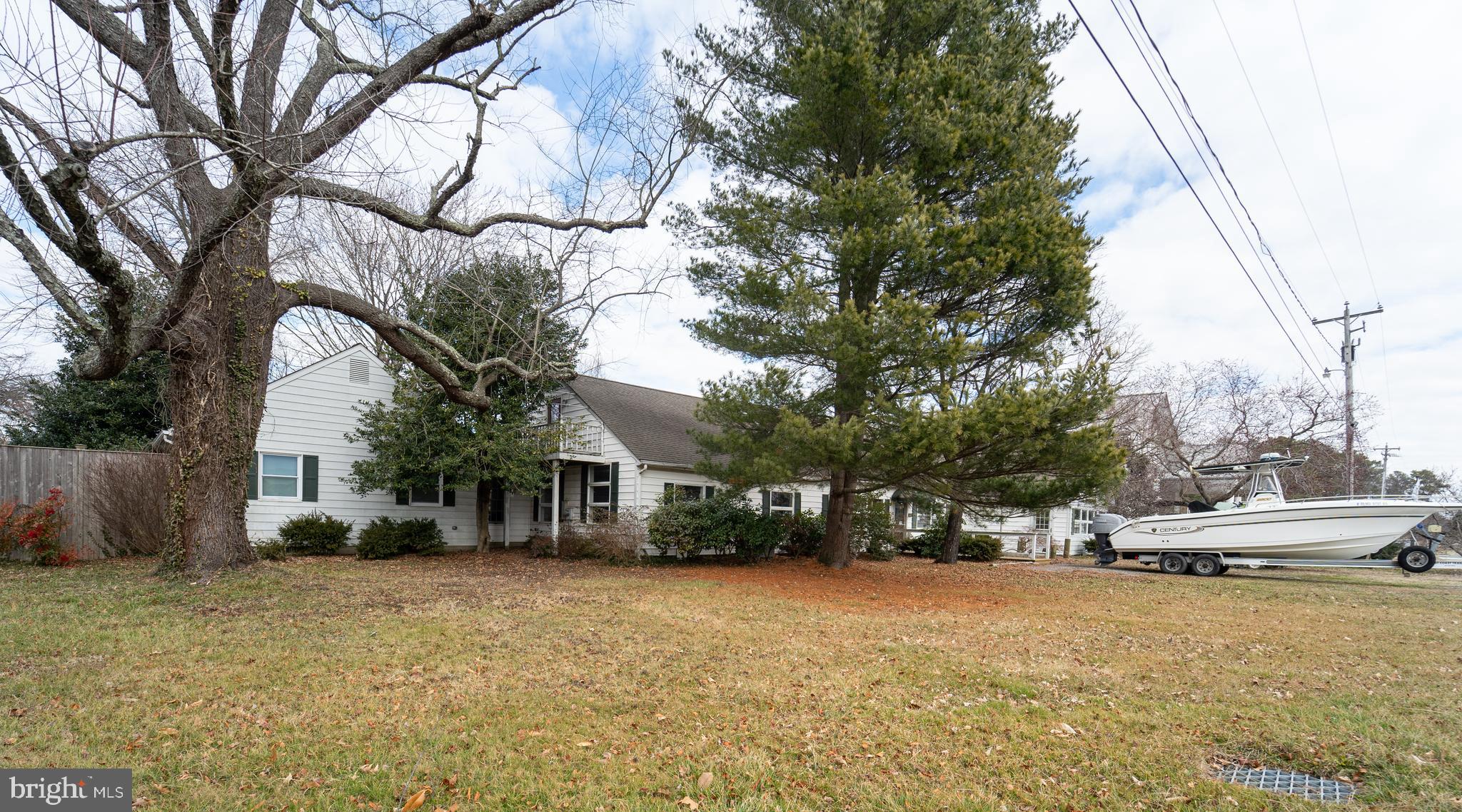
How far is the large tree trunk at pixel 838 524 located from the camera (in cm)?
1316

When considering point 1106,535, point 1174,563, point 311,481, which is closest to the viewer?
point 311,481

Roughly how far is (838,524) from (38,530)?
13492 millimetres

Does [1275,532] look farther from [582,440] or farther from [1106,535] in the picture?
[582,440]

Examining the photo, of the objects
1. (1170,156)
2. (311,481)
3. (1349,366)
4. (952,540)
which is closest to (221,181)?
(311,481)

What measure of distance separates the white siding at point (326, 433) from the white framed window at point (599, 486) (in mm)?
3960

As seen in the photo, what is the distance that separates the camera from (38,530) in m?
10.5

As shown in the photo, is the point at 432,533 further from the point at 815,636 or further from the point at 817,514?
the point at 815,636

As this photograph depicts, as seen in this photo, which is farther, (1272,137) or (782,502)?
(782,502)

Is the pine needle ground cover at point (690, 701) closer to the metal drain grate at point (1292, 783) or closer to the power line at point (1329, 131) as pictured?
the metal drain grate at point (1292, 783)

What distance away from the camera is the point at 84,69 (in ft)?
16.4

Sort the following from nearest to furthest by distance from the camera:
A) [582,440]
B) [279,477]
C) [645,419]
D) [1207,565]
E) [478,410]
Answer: [478,410]
[279,477]
[1207,565]
[582,440]
[645,419]

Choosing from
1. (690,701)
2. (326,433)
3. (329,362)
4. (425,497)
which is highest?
(329,362)

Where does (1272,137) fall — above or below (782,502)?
above

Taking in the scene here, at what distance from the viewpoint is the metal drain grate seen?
11.4 feet
